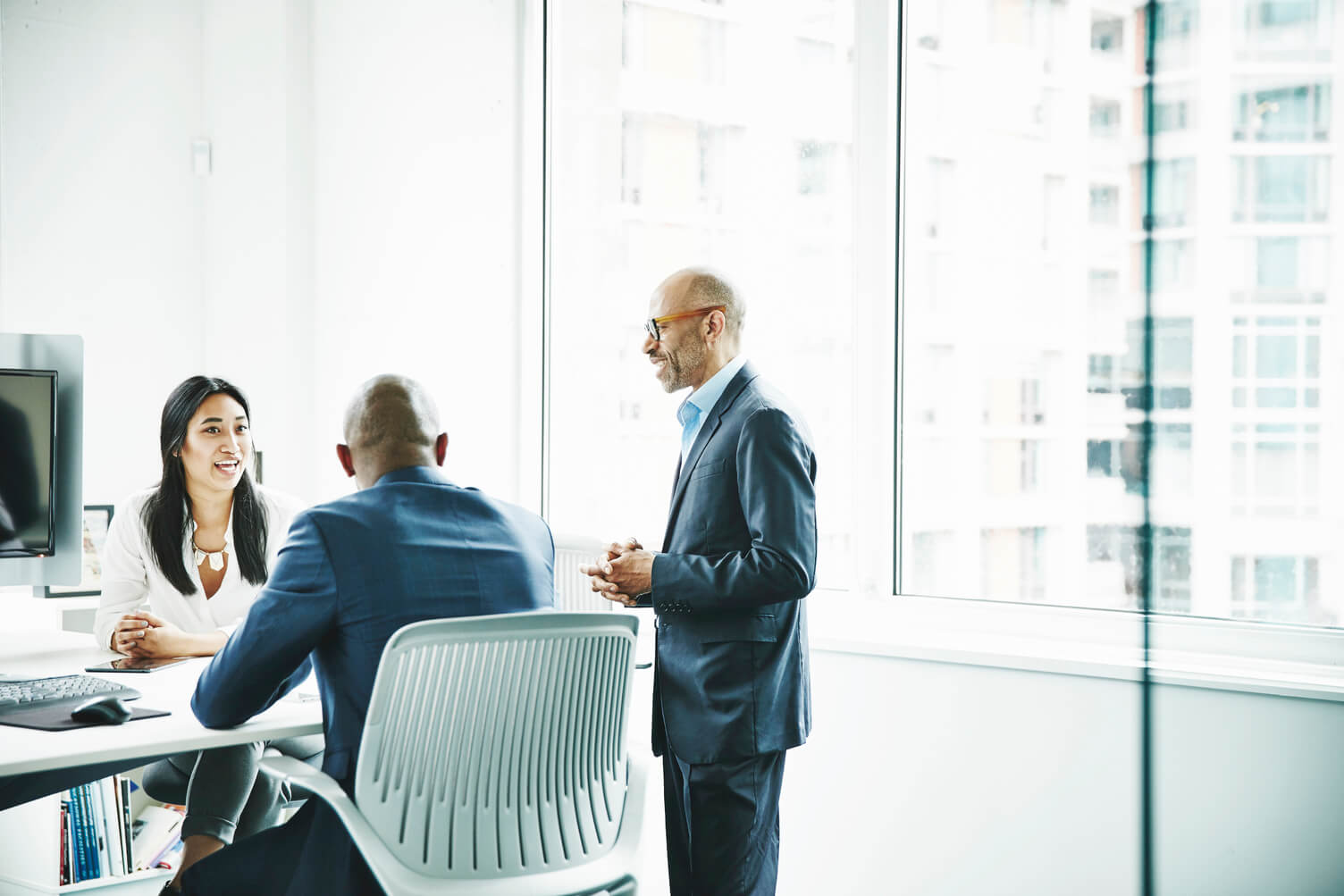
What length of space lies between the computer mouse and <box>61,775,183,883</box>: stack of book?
1.35m

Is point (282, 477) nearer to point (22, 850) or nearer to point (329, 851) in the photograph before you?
point (22, 850)

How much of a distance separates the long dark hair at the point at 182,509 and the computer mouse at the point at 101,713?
2.70 ft

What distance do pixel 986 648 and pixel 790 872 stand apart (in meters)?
0.77

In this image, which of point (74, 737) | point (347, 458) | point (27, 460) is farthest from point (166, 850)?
point (347, 458)

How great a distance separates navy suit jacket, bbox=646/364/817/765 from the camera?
192 cm

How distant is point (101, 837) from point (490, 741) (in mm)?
1916

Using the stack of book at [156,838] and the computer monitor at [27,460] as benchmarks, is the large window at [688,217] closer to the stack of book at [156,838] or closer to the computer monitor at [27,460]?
the computer monitor at [27,460]

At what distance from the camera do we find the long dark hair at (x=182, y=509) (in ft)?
8.13

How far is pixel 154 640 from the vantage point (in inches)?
84.7

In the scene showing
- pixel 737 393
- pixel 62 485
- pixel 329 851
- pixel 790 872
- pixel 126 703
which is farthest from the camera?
pixel 790 872

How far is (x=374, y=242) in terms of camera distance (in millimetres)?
3695

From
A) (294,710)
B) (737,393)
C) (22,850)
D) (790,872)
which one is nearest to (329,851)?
(294,710)

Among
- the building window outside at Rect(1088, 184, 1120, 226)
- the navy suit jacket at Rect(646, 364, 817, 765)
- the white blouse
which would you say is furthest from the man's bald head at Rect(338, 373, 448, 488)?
the building window outside at Rect(1088, 184, 1120, 226)

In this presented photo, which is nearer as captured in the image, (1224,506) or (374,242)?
(1224,506)
